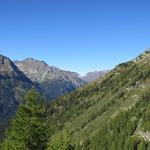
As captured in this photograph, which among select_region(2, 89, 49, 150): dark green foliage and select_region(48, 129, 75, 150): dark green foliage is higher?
select_region(2, 89, 49, 150): dark green foliage

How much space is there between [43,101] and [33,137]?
4.04 metres

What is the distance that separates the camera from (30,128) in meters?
34.8

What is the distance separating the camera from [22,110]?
116ft

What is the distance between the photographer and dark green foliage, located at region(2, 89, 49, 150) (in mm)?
34750

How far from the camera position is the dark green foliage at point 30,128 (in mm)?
34750

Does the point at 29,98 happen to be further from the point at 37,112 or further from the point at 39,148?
the point at 39,148

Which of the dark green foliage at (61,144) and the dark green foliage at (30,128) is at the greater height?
the dark green foliage at (30,128)

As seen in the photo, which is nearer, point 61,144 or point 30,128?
point 30,128

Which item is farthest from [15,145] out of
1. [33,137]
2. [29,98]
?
[29,98]

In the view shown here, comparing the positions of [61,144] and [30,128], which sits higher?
[30,128]

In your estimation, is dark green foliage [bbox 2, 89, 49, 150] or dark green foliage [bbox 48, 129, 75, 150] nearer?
dark green foliage [bbox 2, 89, 49, 150]

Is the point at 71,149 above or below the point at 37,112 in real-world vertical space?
below

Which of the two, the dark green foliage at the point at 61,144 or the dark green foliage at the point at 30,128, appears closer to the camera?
the dark green foliage at the point at 30,128

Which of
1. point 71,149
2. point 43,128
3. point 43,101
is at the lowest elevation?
point 71,149
